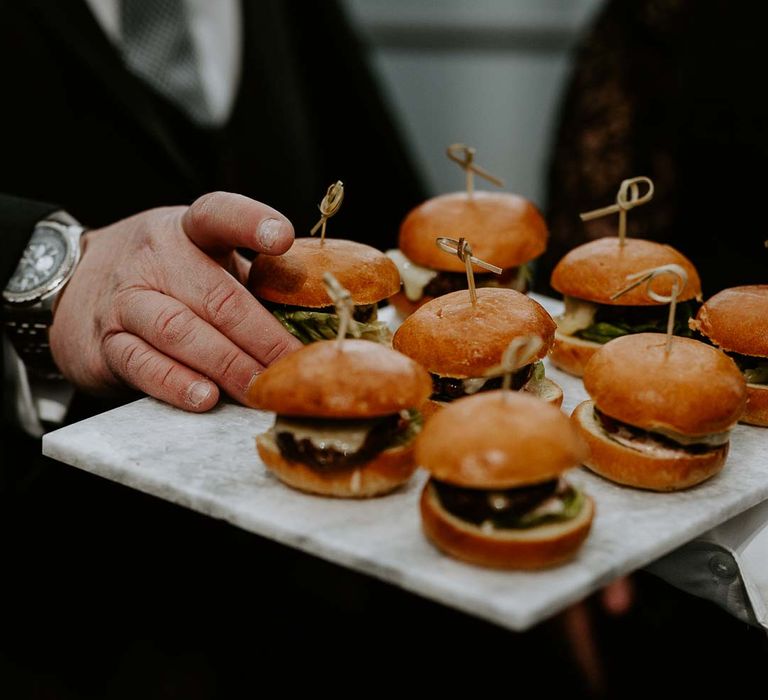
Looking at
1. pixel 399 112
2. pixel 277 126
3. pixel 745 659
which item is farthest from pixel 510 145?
pixel 745 659

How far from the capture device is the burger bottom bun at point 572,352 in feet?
8.97

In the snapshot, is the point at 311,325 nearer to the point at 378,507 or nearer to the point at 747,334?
the point at 378,507

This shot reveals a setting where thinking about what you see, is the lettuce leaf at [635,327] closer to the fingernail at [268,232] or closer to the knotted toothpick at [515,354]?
the knotted toothpick at [515,354]

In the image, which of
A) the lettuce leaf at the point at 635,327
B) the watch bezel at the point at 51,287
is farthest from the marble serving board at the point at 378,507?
the watch bezel at the point at 51,287

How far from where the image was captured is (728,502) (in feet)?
6.64

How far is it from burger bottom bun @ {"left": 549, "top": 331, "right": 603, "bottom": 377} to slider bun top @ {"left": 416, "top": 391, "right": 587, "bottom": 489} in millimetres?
1011

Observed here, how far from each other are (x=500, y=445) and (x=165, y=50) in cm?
310

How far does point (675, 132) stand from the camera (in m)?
4.00

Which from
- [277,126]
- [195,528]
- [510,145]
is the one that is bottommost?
[195,528]

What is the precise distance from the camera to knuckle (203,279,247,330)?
7.91 ft

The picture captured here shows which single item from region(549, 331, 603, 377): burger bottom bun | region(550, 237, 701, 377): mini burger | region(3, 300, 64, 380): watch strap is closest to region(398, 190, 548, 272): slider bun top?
region(550, 237, 701, 377): mini burger

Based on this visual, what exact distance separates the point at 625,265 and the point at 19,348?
1.90 m

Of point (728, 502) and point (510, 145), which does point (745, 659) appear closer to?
point (728, 502)

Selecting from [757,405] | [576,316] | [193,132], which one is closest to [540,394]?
[576,316]
